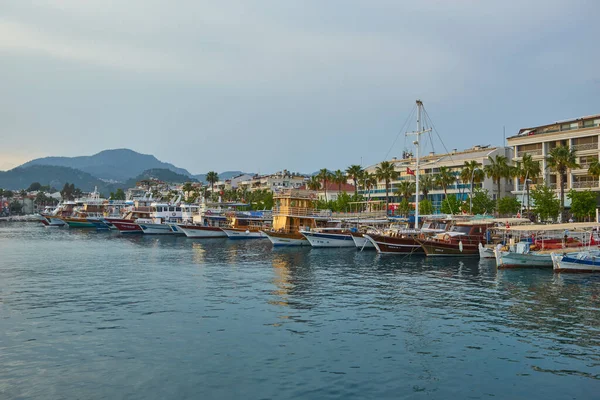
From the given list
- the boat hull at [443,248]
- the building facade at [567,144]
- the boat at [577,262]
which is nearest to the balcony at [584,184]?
the building facade at [567,144]

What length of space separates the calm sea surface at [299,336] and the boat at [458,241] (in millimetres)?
12780

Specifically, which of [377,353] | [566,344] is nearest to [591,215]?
[566,344]

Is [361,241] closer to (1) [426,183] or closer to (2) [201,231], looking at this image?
(1) [426,183]

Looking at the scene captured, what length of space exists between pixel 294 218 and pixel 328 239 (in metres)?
7.27

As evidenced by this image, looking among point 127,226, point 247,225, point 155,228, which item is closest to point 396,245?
point 247,225

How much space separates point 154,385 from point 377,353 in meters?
8.09

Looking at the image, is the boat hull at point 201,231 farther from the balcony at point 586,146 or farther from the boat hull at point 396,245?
the balcony at point 586,146

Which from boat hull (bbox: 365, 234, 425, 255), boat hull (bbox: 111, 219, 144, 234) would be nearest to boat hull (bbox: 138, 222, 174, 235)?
boat hull (bbox: 111, 219, 144, 234)

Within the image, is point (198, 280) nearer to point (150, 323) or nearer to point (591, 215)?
point (150, 323)

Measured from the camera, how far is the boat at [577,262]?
38781 mm

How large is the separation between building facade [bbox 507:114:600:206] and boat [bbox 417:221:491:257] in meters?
20.7

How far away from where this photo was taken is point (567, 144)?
78.2 metres

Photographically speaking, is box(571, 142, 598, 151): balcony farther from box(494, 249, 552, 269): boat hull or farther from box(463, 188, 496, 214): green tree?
box(494, 249, 552, 269): boat hull

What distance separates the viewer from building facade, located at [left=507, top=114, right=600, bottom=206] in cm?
7500
